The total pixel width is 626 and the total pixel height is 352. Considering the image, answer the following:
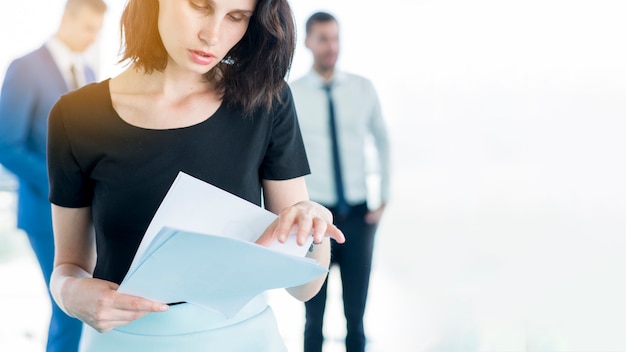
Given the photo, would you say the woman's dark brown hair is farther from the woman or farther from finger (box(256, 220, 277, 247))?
finger (box(256, 220, 277, 247))

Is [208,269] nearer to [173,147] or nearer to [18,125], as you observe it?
[173,147]

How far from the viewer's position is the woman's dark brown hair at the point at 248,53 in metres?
0.83

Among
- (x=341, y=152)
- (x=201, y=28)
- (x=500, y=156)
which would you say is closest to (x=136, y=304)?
(x=201, y=28)

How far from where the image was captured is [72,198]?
81 centimetres

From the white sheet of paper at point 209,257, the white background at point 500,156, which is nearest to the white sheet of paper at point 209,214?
the white sheet of paper at point 209,257

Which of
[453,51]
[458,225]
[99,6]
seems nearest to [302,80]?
[99,6]

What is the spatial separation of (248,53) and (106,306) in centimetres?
42

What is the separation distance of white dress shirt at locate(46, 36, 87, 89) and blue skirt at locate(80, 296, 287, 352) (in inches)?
65.3

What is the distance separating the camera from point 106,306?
0.66 metres

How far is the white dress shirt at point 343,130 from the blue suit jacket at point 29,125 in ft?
2.92

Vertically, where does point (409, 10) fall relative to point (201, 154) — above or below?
below

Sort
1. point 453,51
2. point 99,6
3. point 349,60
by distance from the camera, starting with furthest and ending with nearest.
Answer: point 453,51 → point 349,60 → point 99,6

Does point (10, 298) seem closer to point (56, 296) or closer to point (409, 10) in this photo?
point (409, 10)

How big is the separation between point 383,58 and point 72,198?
9.76ft
